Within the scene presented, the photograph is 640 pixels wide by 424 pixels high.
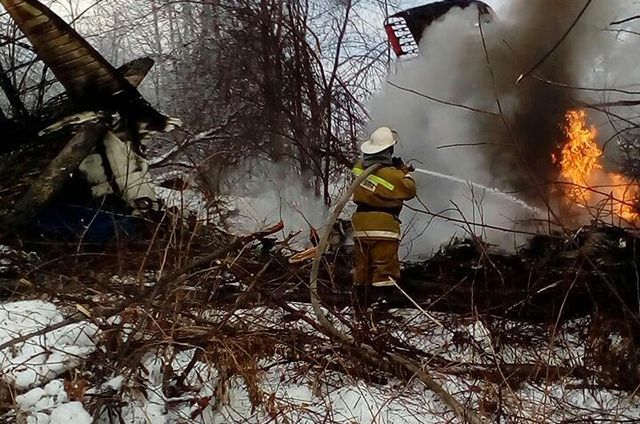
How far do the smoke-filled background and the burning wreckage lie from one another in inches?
44.6

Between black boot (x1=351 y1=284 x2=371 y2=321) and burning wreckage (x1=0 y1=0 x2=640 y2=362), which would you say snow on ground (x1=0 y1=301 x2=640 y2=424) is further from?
burning wreckage (x1=0 y1=0 x2=640 y2=362)

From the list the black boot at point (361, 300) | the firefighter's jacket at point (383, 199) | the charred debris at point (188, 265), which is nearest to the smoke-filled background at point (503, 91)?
the charred debris at point (188, 265)

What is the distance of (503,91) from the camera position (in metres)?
9.46

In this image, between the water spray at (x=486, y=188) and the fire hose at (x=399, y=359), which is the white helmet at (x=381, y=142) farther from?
the water spray at (x=486, y=188)

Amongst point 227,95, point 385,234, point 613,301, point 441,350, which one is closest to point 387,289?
point 385,234

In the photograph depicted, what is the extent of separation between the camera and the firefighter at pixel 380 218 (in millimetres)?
5250

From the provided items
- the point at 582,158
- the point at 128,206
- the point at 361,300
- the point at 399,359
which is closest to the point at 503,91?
the point at 582,158

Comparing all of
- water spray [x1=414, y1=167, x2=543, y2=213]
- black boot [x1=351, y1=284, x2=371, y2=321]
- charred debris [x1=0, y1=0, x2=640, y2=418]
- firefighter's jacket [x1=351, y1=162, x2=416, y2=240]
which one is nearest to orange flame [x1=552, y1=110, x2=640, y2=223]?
water spray [x1=414, y1=167, x2=543, y2=213]

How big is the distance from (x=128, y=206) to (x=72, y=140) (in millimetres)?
1010

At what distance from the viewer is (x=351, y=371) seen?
403cm

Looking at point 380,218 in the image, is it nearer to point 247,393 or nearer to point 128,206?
point 247,393

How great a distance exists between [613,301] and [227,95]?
7.84 m

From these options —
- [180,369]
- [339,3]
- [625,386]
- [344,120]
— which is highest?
[339,3]

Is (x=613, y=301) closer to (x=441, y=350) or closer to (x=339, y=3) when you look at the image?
(x=441, y=350)
